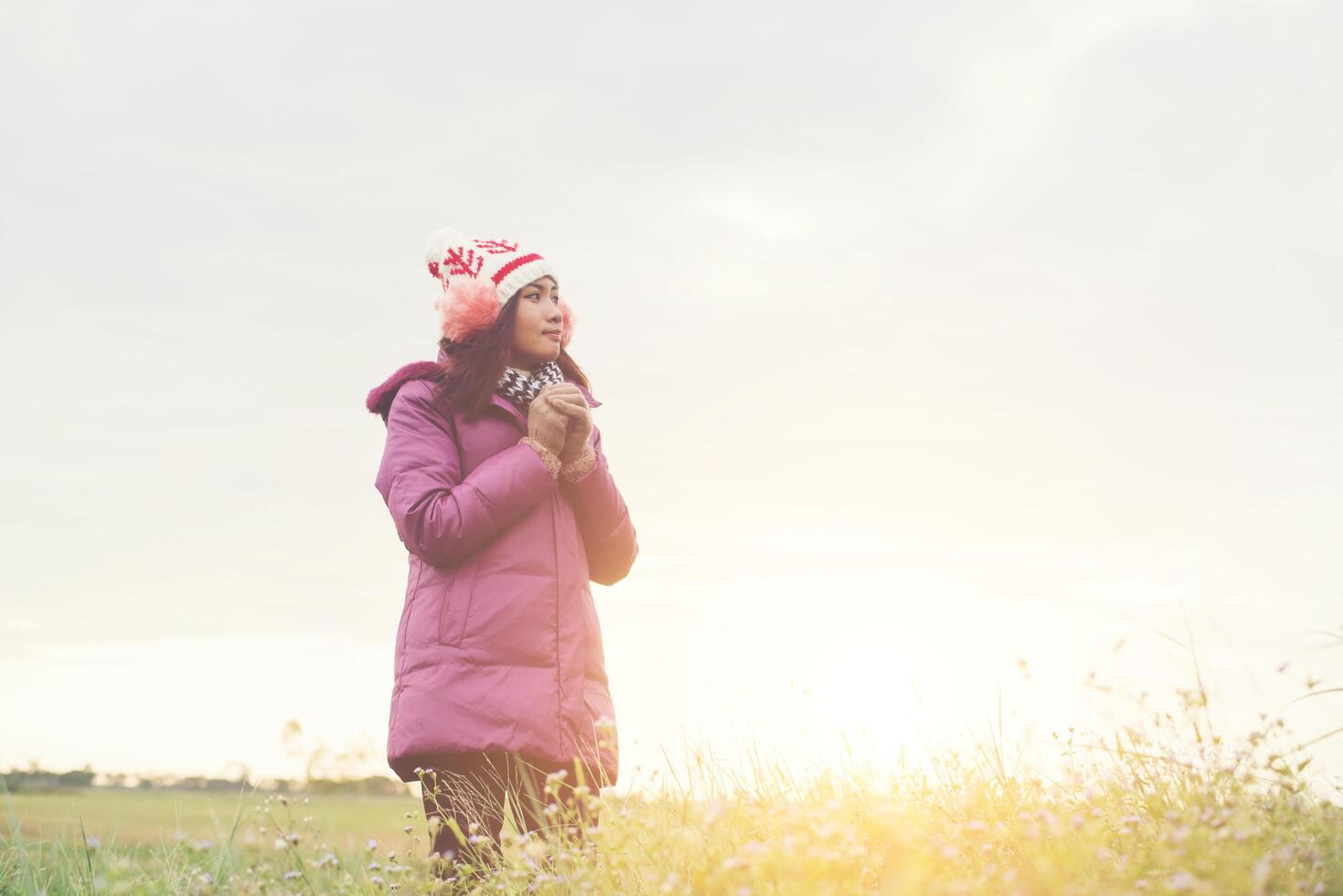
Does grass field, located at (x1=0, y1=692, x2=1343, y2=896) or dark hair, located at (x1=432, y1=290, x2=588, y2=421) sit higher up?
dark hair, located at (x1=432, y1=290, x2=588, y2=421)

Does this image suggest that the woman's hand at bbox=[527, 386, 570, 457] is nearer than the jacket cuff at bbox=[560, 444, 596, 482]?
Yes

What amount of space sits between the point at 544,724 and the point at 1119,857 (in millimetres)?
2202

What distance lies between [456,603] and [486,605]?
0.13m

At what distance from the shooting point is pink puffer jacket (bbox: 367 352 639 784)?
4598mm

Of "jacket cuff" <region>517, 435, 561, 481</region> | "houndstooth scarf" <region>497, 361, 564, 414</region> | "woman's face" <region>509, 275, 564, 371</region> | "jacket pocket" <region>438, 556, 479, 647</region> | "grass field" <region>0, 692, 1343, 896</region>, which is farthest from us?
"woman's face" <region>509, 275, 564, 371</region>

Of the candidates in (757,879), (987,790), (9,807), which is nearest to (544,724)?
(757,879)

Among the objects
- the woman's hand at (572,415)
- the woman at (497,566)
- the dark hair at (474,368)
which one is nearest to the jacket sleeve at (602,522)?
the woman at (497,566)

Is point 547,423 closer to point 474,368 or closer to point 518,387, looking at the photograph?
point 518,387

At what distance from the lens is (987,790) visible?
16.3 ft

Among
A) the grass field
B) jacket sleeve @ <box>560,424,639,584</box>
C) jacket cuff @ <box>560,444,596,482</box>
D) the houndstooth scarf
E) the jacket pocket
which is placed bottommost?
the grass field

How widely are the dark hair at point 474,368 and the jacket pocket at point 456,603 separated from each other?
0.74 m

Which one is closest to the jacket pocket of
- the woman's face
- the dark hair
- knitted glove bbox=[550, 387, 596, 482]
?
knitted glove bbox=[550, 387, 596, 482]

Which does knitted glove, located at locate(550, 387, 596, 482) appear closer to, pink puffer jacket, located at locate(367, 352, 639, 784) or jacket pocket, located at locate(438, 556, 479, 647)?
pink puffer jacket, located at locate(367, 352, 639, 784)

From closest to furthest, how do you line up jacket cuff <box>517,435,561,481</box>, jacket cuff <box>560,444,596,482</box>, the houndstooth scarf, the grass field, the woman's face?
the grass field < jacket cuff <box>517,435,561,481</box> < jacket cuff <box>560,444,596,482</box> < the houndstooth scarf < the woman's face
